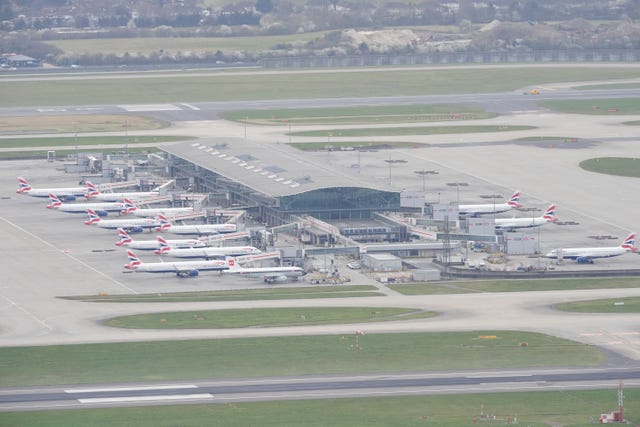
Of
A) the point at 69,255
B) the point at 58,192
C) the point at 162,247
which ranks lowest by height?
the point at 69,255

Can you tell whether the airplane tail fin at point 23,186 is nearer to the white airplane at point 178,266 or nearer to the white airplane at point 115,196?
the white airplane at point 115,196

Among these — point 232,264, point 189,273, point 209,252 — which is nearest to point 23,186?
point 209,252

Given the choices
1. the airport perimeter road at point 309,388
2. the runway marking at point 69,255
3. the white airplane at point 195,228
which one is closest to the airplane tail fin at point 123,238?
the runway marking at point 69,255

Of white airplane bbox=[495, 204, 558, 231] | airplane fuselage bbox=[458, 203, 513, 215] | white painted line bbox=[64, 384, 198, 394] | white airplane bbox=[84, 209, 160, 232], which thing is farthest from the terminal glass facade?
white painted line bbox=[64, 384, 198, 394]

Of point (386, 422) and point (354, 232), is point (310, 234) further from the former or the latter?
point (386, 422)

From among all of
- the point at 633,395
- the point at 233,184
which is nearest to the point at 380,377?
the point at 633,395

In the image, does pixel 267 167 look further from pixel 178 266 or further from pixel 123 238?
pixel 178 266

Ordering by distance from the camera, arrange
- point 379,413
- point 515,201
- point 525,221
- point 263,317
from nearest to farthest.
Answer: point 379,413
point 263,317
point 525,221
point 515,201
